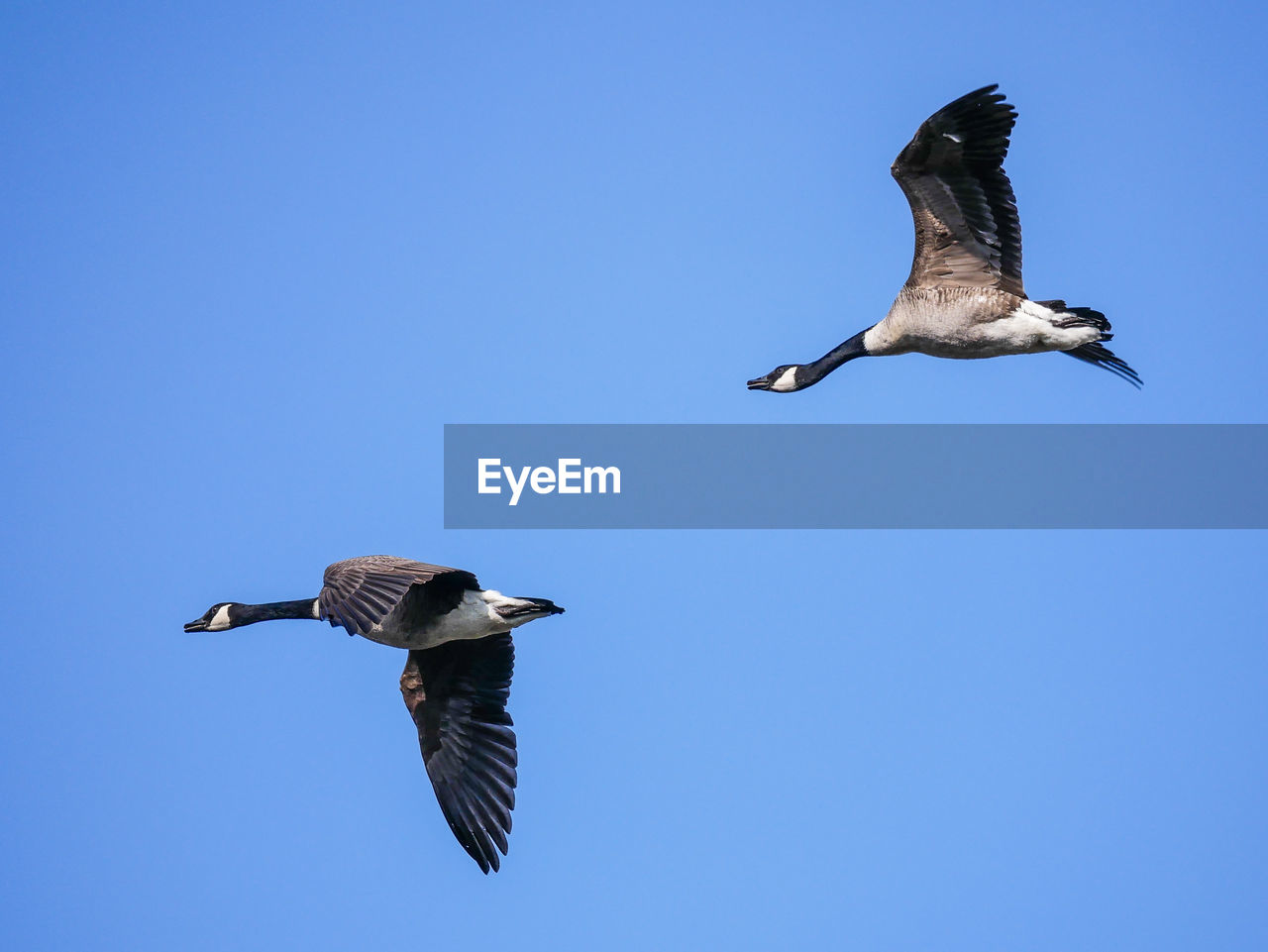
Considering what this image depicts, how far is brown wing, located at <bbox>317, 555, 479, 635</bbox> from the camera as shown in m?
12.0

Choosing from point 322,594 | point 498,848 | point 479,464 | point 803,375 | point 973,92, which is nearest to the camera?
point 322,594

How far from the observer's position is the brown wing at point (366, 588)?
12.0 meters

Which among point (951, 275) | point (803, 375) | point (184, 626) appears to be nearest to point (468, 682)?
point (184, 626)

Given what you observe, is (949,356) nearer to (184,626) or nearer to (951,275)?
(951,275)

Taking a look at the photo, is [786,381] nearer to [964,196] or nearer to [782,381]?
[782,381]

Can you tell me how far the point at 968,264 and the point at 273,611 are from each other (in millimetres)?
6722

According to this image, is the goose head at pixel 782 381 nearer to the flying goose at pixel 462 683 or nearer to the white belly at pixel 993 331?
the white belly at pixel 993 331

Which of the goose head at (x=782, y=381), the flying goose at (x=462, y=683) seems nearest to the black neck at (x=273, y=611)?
the flying goose at (x=462, y=683)

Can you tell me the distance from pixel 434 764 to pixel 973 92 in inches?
281

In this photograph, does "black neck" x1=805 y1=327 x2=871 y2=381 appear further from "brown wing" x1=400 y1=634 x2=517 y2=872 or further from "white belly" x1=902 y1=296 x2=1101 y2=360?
"brown wing" x1=400 y1=634 x2=517 y2=872

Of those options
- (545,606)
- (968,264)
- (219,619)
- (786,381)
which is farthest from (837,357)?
(219,619)

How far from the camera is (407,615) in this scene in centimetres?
1383

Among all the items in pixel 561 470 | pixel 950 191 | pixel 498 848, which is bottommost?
pixel 498 848

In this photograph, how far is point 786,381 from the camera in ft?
52.2
